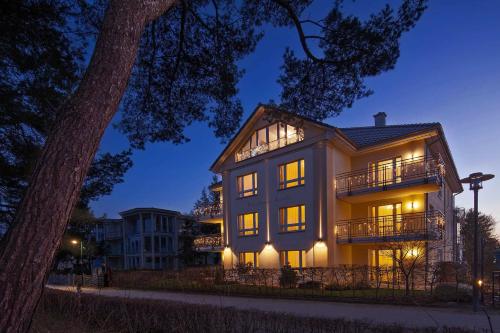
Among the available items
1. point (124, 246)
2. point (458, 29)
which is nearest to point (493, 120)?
point (458, 29)

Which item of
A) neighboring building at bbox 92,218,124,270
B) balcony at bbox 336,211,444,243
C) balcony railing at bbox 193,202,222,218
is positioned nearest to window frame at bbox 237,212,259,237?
balcony railing at bbox 193,202,222,218

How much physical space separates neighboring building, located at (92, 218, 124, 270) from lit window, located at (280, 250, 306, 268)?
3545 cm

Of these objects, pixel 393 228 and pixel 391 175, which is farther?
pixel 391 175

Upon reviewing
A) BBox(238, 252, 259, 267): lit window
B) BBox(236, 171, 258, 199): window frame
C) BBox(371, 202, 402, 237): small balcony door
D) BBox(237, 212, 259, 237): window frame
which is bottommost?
BBox(238, 252, 259, 267): lit window

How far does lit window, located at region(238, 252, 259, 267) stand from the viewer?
22.6m

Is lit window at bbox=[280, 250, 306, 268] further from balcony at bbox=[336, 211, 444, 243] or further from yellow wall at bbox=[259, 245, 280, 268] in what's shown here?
balcony at bbox=[336, 211, 444, 243]

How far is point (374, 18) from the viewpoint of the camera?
816cm

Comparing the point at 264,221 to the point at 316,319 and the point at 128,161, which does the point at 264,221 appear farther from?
the point at 316,319

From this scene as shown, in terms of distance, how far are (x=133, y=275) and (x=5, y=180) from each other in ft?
44.9

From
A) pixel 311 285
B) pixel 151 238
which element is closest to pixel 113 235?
pixel 151 238

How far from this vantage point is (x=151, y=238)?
148ft

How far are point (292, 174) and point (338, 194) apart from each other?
317 cm

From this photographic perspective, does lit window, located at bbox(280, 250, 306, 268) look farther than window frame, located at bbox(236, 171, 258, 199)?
No

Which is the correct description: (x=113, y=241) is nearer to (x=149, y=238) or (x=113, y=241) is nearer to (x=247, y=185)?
(x=149, y=238)
